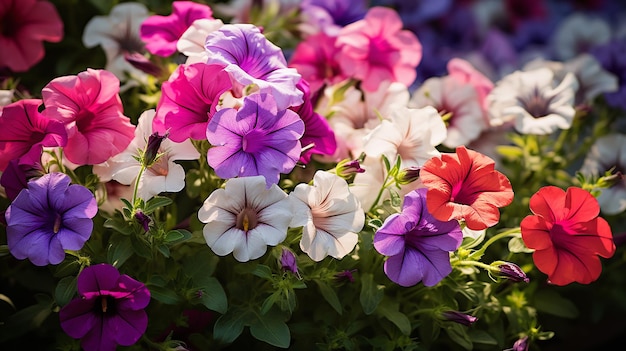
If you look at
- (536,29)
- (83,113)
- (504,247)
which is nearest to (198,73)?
(83,113)

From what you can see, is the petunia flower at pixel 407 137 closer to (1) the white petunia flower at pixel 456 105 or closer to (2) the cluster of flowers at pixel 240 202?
(2) the cluster of flowers at pixel 240 202

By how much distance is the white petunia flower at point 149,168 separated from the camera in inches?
36.0

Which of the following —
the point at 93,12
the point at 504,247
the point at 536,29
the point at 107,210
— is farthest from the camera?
the point at 536,29

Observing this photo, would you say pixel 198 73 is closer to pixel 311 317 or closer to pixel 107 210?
pixel 107 210

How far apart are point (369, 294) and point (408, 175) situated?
0.60ft

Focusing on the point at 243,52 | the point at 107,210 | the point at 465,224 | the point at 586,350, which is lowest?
the point at 586,350

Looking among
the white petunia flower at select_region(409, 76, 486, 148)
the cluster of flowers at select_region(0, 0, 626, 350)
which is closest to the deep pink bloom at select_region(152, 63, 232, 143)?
the cluster of flowers at select_region(0, 0, 626, 350)

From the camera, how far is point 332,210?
0.93m

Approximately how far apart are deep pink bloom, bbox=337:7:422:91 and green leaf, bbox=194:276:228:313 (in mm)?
463


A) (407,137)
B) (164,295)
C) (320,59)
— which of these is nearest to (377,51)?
(320,59)

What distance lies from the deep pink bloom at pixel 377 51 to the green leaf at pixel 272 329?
46 centimetres

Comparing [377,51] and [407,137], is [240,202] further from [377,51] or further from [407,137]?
[377,51]

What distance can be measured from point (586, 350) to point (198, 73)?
107cm

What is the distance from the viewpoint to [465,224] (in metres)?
0.93
